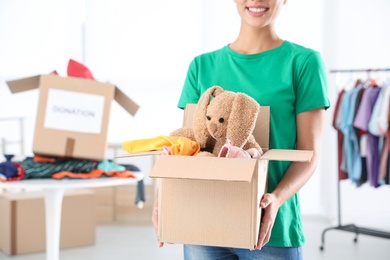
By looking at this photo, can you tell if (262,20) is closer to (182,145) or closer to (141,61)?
(182,145)

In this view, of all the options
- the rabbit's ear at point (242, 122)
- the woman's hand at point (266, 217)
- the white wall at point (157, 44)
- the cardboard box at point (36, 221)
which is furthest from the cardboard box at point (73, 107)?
the white wall at point (157, 44)

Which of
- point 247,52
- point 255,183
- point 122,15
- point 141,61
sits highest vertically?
point 122,15

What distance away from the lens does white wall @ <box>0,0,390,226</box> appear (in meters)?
4.41

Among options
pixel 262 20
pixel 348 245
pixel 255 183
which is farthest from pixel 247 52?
pixel 348 245

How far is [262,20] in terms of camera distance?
1.25m

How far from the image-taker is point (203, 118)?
1.21 metres

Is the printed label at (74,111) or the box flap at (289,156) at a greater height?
the printed label at (74,111)

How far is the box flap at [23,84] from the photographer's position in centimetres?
202

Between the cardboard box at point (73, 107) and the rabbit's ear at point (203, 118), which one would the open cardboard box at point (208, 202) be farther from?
the cardboard box at point (73, 107)

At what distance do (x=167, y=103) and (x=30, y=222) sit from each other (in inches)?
66.1

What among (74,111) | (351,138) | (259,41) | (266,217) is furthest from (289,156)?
(351,138)

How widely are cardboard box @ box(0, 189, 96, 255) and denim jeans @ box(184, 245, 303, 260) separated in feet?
7.82

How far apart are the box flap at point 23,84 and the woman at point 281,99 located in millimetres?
1051

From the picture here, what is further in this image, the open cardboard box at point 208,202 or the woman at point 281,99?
the woman at point 281,99
